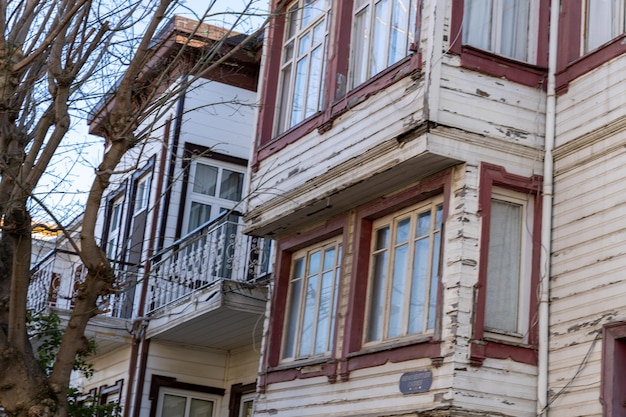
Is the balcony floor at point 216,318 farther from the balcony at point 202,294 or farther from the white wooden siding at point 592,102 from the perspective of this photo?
the white wooden siding at point 592,102

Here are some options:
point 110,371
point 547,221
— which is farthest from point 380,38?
point 110,371

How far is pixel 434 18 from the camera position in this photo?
36.1 ft

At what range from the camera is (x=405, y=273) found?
37.8ft

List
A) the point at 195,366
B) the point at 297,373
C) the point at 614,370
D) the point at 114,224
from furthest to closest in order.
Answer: the point at 114,224, the point at 195,366, the point at 297,373, the point at 614,370

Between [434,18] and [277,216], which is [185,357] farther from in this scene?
[434,18]

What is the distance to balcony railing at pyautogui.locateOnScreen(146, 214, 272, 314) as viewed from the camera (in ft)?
50.6

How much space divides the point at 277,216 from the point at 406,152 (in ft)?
9.64

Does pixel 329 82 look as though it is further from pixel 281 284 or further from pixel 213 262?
pixel 213 262

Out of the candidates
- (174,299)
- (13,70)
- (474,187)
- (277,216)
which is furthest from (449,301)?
(174,299)

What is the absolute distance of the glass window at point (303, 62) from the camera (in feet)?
44.6

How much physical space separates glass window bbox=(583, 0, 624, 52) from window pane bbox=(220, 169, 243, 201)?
9.44 m

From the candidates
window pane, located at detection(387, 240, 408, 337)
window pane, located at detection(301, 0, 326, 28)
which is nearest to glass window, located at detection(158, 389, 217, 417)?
window pane, located at detection(301, 0, 326, 28)

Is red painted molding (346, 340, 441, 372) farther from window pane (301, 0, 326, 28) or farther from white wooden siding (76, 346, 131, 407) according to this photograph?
white wooden siding (76, 346, 131, 407)

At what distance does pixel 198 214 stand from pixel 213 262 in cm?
319
